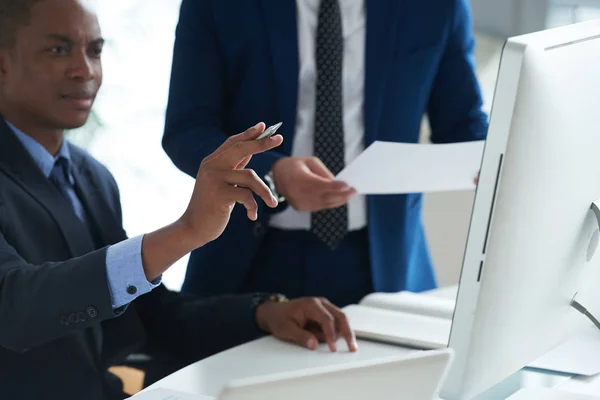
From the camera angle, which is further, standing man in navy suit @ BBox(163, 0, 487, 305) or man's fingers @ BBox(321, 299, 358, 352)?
standing man in navy suit @ BBox(163, 0, 487, 305)

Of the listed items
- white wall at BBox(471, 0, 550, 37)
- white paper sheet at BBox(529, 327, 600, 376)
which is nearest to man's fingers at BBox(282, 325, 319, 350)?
white paper sheet at BBox(529, 327, 600, 376)

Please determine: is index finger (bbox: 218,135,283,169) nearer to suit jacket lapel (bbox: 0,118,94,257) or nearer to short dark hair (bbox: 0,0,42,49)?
suit jacket lapel (bbox: 0,118,94,257)

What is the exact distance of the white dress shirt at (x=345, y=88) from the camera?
190cm

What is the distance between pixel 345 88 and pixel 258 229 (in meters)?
0.36

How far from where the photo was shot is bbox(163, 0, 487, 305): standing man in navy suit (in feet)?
6.12

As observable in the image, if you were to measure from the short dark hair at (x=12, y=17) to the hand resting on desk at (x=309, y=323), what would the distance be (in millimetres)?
662

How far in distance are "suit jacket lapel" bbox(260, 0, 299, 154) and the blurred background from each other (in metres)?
1.47

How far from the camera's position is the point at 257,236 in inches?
73.4

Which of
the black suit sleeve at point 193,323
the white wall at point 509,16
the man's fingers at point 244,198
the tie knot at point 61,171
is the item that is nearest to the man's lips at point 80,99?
the tie knot at point 61,171

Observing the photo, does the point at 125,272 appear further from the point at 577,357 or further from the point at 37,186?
the point at 577,357

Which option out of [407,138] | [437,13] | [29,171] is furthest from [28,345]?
[437,13]

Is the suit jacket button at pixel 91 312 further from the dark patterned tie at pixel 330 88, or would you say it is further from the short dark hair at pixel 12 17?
the dark patterned tie at pixel 330 88

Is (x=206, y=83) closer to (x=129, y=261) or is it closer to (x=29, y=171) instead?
(x=29, y=171)

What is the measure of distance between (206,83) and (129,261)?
2.35 ft
